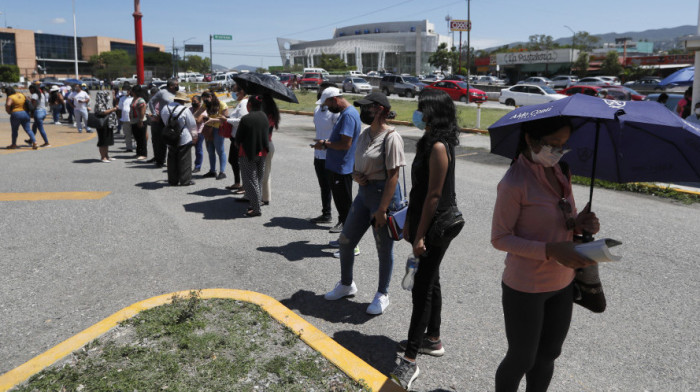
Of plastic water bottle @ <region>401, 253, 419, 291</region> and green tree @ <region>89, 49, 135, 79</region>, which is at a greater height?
green tree @ <region>89, 49, 135, 79</region>

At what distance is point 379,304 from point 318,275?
1110 millimetres

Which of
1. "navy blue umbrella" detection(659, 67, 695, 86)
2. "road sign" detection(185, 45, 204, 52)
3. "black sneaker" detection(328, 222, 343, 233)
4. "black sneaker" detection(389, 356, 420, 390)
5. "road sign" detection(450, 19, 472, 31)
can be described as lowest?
"black sneaker" detection(389, 356, 420, 390)

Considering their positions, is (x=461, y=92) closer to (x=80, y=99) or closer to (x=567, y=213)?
(x=80, y=99)

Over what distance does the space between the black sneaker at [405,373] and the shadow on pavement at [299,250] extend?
2.60 metres

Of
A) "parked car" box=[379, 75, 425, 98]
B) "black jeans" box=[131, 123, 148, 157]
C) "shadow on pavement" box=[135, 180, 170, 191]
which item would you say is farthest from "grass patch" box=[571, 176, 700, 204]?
"parked car" box=[379, 75, 425, 98]

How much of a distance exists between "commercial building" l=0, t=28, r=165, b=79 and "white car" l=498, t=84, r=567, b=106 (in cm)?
11523

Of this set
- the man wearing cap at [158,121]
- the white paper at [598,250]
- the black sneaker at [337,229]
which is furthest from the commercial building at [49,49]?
the white paper at [598,250]

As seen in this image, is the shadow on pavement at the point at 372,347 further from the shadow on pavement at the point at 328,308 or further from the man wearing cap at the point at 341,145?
the man wearing cap at the point at 341,145

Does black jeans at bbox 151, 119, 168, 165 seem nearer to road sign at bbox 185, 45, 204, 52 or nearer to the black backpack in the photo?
the black backpack

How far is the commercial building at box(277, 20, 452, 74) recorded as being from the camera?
127 m

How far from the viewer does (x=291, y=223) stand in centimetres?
723

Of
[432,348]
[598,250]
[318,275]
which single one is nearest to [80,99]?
[318,275]

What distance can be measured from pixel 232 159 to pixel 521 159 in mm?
7144

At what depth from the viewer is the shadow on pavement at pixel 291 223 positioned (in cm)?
704
